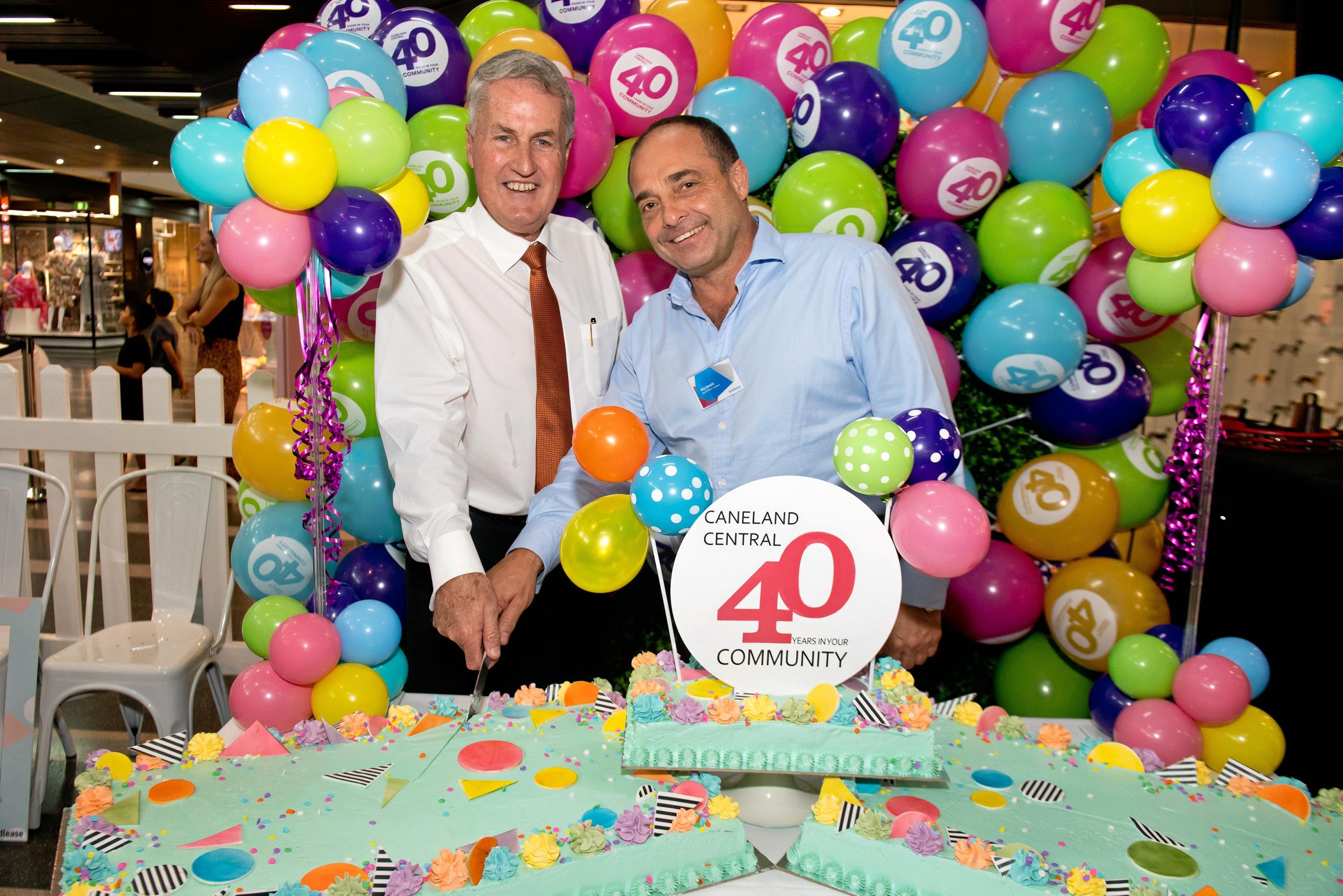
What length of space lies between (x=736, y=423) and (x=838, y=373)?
0.71 feet

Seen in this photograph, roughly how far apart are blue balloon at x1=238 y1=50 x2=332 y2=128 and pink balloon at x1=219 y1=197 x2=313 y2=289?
0.56 feet

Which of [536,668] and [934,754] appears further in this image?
[536,668]

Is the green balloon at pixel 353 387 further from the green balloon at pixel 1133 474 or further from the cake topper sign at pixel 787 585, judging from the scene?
the green balloon at pixel 1133 474

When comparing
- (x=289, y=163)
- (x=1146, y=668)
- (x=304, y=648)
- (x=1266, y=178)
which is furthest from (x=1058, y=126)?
(x=304, y=648)

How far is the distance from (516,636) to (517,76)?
1.21 meters

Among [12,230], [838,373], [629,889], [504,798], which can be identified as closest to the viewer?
[629,889]

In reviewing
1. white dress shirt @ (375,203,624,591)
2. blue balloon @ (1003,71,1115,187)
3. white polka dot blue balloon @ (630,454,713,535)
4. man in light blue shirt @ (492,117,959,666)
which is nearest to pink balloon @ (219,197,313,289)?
white dress shirt @ (375,203,624,591)

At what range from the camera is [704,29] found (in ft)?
9.20

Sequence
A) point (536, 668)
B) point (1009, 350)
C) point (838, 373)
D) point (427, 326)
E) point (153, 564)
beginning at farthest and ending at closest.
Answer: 1. point (153, 564)
2. point (1009, 350)
3. point (536, 668)
4. point (427, 326)
5. point (838, 373)

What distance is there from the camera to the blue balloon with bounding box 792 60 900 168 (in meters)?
2.55

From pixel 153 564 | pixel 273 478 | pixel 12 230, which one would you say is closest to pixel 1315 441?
pixel 273 478

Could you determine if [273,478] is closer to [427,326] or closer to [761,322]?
[427,326]

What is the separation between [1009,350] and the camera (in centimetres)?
257

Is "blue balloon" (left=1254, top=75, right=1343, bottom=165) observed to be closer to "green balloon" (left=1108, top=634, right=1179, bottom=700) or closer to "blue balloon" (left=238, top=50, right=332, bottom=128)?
"green balloon" (left=1108, top=634, right=1179, bottom=700)
